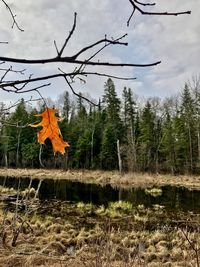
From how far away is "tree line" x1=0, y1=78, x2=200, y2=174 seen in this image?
133ft

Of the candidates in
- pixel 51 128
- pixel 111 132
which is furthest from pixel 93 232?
pixel 111 132

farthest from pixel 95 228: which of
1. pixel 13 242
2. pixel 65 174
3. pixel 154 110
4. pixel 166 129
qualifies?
pixel 154 110

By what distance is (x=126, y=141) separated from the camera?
147 ft

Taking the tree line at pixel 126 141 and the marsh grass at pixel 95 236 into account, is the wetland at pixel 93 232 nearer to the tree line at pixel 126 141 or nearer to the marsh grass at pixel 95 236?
the marsh grass at pixel 95 236

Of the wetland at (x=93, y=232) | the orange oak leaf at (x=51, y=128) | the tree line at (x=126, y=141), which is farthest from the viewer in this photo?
the tree line at (x=126, y=141)

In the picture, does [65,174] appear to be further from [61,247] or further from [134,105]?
[61,247]

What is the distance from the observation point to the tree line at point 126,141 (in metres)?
40.7

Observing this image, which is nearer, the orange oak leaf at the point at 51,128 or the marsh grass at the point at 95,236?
the orange oak leaf at the point at 51,128

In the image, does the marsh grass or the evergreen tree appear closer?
the marsh grass

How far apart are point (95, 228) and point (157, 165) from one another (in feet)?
102

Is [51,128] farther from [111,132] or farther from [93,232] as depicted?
[111,132]

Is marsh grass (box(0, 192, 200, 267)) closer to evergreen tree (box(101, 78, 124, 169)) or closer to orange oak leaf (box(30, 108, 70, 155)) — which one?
orange oak leaf (box(30, 108, 70, 155))

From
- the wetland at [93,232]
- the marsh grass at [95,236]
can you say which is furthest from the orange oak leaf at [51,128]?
the marsh grass at [95,236]

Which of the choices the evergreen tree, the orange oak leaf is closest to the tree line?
the evergreen tree
